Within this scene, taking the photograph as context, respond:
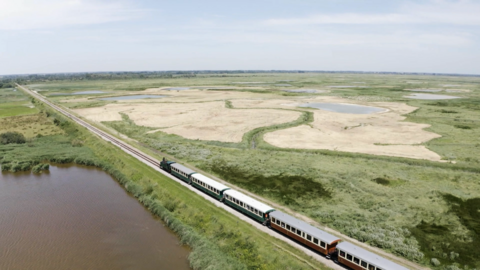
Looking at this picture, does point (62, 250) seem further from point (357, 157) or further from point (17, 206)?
point (357, 157)

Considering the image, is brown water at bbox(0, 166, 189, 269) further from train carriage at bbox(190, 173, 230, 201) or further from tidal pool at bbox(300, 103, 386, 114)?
tidal pool at bbox(300, 103, 386, 114)

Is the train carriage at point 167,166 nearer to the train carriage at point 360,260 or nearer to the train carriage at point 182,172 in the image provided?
the train carriage at point 182,172

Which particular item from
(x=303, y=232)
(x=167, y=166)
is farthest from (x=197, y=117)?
(x=303, y=232)

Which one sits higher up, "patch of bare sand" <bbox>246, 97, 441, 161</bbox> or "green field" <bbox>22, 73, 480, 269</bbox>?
"patch of bare sand" <bbox>246, 97, 441, 161</bbox>

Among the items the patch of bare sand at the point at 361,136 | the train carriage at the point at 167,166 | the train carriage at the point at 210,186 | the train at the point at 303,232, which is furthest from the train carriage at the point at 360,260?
the patch of bare sand at the point at 361,136

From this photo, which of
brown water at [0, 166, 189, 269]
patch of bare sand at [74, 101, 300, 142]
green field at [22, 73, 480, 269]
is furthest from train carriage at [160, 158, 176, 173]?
patch of bare sand at [74, 101, 300, 142]

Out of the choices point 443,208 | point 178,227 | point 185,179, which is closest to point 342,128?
point 443,208
